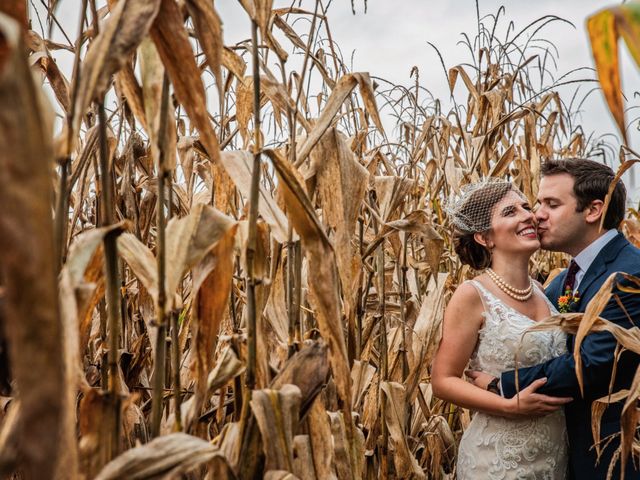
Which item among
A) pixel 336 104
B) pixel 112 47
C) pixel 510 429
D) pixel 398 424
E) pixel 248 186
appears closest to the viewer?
pixel 112 47

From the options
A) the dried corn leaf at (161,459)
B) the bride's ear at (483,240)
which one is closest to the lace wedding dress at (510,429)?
the bride's ear at (483,240)

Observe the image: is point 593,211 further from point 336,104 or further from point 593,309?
point 336,104

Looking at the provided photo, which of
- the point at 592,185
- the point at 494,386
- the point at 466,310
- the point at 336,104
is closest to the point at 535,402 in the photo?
the point at 494,386

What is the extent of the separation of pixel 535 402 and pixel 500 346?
225 mm

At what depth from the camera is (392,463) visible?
6.43 ft

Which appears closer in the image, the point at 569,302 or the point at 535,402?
the point at 535,402

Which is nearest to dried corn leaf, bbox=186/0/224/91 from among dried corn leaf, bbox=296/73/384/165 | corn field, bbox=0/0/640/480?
corn field, bbox=0/0/640/480

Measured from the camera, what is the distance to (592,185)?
2.27m

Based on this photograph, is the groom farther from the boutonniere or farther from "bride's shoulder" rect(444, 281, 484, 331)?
"bride's shoulder" rect(444, 281, 484, 331)

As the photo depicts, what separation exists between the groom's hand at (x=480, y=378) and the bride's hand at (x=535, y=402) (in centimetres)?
15

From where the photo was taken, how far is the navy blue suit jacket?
190 cm

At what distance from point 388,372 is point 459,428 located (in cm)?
91

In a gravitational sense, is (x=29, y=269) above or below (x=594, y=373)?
above

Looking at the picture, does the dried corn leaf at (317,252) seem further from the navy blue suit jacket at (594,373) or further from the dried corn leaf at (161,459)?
the navy blue suit jacket at (594,373)
